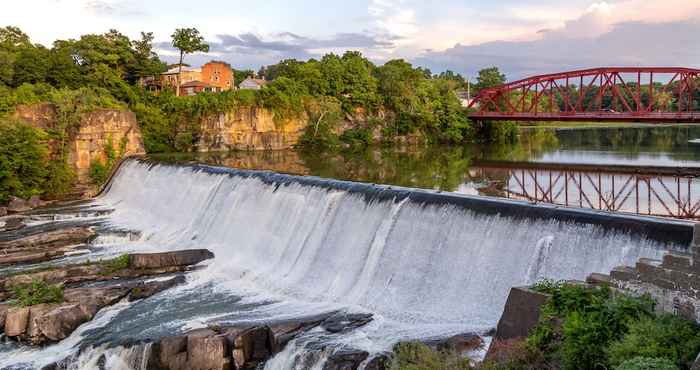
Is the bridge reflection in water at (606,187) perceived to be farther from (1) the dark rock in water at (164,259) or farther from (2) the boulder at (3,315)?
(2) the boulder at (3,315)

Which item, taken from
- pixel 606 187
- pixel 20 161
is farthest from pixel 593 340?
pixel 20 161

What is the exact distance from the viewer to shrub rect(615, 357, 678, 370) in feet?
18.9

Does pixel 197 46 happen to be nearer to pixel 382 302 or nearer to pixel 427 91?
pixel 427 91

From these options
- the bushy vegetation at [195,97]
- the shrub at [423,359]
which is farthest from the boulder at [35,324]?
the bushy vegetation at [195,97]

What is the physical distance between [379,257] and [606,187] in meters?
13.4

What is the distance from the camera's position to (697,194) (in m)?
20.3

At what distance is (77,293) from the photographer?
44.0 feet

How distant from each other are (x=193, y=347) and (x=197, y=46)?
158 feet

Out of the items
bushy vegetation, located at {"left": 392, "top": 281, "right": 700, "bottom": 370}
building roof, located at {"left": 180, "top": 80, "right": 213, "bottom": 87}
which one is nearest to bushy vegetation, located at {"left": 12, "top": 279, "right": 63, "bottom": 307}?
bushy vegetation, located at {"left": 392, "top": 281, "right": 700, "bottom": 370}

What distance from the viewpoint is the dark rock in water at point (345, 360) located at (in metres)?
9.21

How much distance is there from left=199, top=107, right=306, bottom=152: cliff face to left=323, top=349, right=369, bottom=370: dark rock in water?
38.2m

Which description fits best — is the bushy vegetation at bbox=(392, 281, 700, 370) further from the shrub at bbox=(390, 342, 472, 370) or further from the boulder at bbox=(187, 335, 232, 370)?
the boulder at bbox=(187, 335, 232, 370)

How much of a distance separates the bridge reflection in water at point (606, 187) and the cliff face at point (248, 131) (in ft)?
73.5

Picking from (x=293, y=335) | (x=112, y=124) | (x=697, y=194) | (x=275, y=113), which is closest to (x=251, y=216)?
(x=293, y=335)
